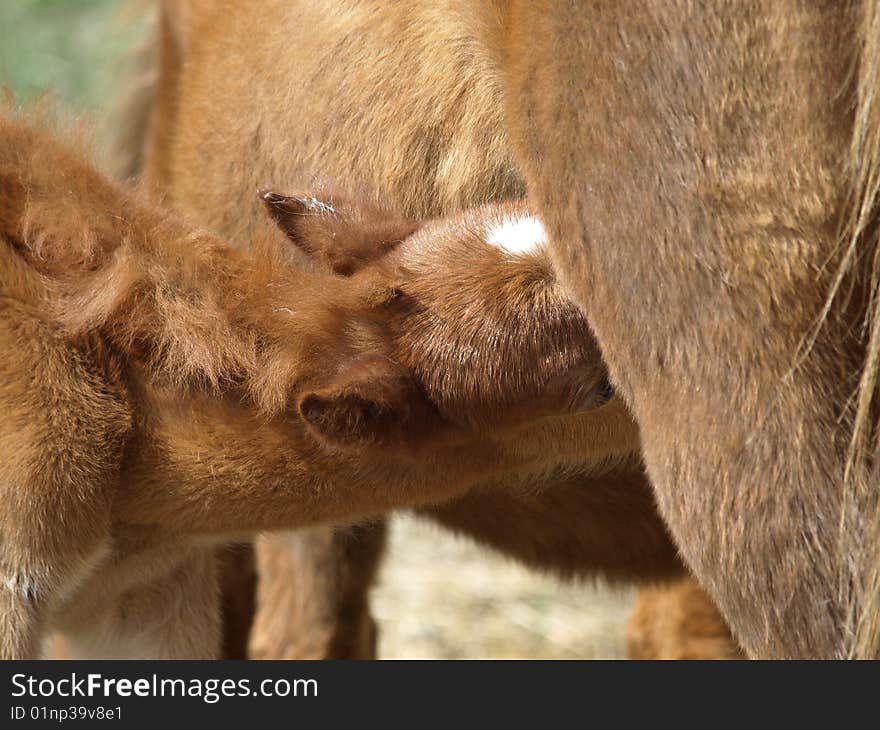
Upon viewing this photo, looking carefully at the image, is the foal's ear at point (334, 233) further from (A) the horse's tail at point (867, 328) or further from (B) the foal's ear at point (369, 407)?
(A) the horse's tail at point (867, 328)

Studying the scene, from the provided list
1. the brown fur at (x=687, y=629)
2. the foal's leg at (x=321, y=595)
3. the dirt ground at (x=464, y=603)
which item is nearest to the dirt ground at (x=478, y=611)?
the dirt ground at (x=464, y=603)

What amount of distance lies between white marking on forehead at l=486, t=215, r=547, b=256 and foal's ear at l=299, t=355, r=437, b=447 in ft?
0.84

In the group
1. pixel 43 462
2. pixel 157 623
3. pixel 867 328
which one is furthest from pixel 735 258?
pixel 157 623

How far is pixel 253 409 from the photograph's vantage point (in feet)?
7.30

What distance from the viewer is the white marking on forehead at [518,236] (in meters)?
2.02

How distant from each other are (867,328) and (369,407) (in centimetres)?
78

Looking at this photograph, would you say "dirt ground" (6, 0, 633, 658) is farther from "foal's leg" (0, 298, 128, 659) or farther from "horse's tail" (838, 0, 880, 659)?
"horse's tail" (838, 0, 880, 659)

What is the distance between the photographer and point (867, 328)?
5.11 feet

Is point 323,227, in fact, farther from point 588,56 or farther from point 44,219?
point 588,56

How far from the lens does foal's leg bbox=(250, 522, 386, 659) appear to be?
3713mm

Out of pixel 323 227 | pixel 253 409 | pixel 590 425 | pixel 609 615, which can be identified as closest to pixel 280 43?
pixel 323 227

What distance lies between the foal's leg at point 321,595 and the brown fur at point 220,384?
1.29 meters

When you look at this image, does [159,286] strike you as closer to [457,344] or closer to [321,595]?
[457,344]

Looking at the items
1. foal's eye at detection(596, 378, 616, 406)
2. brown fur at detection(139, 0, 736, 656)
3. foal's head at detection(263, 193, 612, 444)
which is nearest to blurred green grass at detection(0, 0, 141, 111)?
brown fur at detection(139, 0, 736, 656)
